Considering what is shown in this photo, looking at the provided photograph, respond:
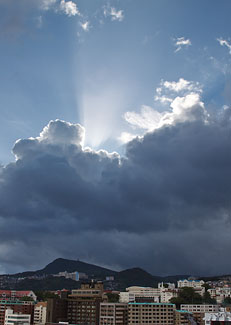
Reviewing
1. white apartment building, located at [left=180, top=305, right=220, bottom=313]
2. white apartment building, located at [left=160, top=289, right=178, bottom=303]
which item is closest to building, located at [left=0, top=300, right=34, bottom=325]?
white apartment building, located at [left=180, top=305, right=220, bottom=313]

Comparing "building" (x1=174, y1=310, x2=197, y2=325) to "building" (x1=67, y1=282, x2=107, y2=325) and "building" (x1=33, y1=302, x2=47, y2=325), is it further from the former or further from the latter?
"building" (x1=33, y1=302, x2=47, y2=325)

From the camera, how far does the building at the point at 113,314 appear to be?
101m

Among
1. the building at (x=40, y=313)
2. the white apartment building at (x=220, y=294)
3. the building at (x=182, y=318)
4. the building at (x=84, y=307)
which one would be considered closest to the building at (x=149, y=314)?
the building at (x=182, y=318)

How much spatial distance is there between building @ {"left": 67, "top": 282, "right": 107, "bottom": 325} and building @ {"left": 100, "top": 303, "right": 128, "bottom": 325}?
10.0 ft

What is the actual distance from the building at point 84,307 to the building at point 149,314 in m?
11.2

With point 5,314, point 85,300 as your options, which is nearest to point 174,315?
point 85,300

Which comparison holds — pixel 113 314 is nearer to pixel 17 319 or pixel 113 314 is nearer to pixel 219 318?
pixel 17 319

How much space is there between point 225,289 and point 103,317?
3837 inches

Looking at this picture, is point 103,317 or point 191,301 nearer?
point 103,317

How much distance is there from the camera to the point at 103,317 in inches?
4033

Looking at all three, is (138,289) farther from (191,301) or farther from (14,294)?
(14,294)

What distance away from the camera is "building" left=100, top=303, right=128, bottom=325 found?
101137mm

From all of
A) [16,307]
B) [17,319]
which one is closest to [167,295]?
[16,307]

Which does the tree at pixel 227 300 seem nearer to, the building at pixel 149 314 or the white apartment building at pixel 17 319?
the building at pixel 149 314
